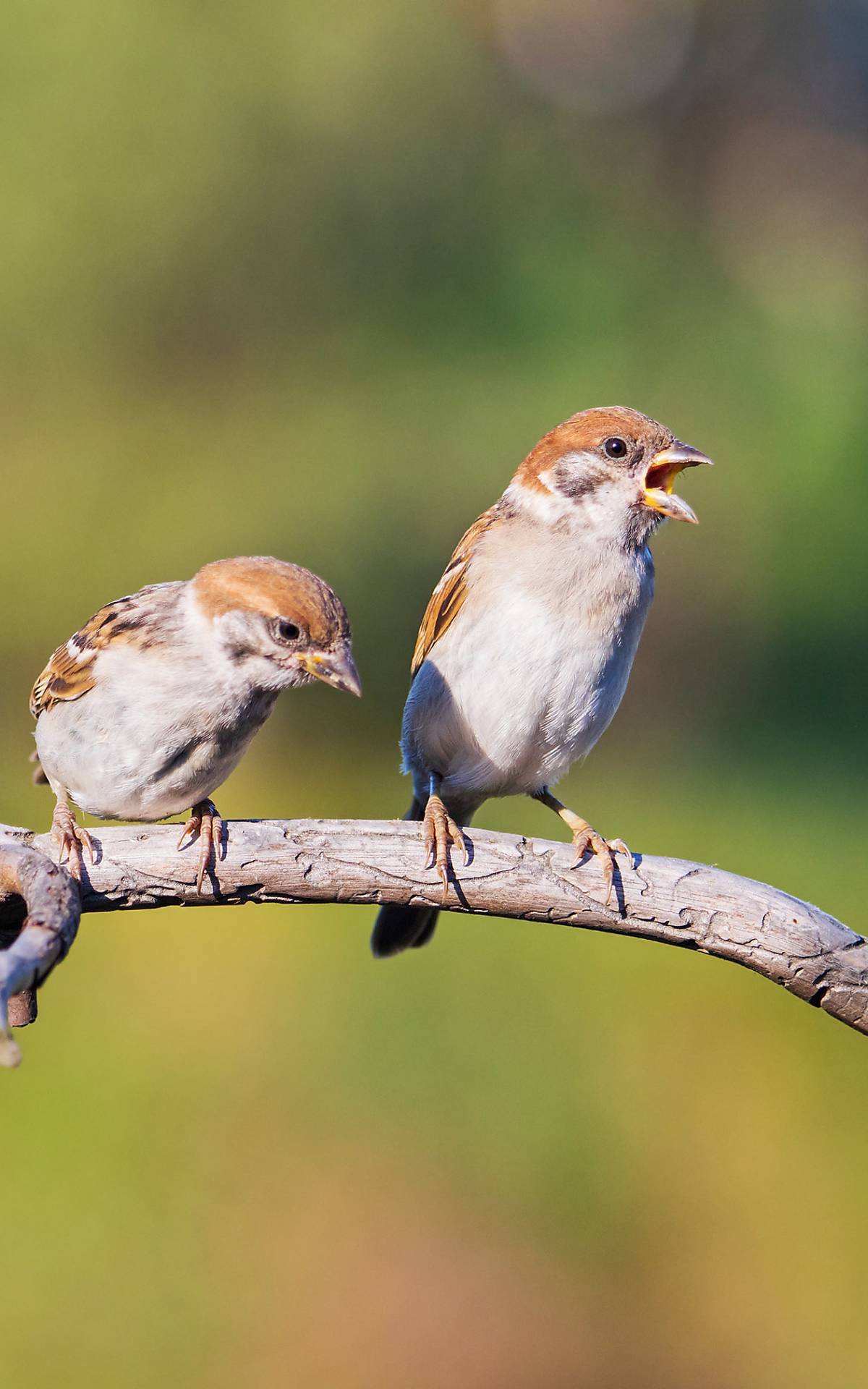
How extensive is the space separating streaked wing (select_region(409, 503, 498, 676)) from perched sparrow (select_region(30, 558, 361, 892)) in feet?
1.90

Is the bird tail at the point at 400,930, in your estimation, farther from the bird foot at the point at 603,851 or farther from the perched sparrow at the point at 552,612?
the bird foot at the point at 603,851

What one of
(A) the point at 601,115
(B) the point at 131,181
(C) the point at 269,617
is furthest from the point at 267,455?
(C) the point at 269,617

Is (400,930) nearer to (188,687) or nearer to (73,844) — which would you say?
(188,687)

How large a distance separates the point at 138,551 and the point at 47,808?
1.66m

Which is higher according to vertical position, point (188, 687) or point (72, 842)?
point (188, 687)

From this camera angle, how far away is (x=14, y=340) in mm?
8266

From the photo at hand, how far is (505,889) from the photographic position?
2336mm

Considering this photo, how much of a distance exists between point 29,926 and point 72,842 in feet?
1.66

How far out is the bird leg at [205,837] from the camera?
224 cm

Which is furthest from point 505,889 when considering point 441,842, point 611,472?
point 611,472

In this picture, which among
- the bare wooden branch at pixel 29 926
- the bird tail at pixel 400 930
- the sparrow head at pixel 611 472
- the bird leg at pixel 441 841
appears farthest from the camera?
the bird tail at pixel 400 930

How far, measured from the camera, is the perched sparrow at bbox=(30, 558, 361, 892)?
2.36 metres

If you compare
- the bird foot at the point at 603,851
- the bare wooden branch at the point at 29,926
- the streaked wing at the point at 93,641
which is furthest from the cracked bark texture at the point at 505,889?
the streaked wing at the point at 93,641

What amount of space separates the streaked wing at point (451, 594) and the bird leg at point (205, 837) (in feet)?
3.01
